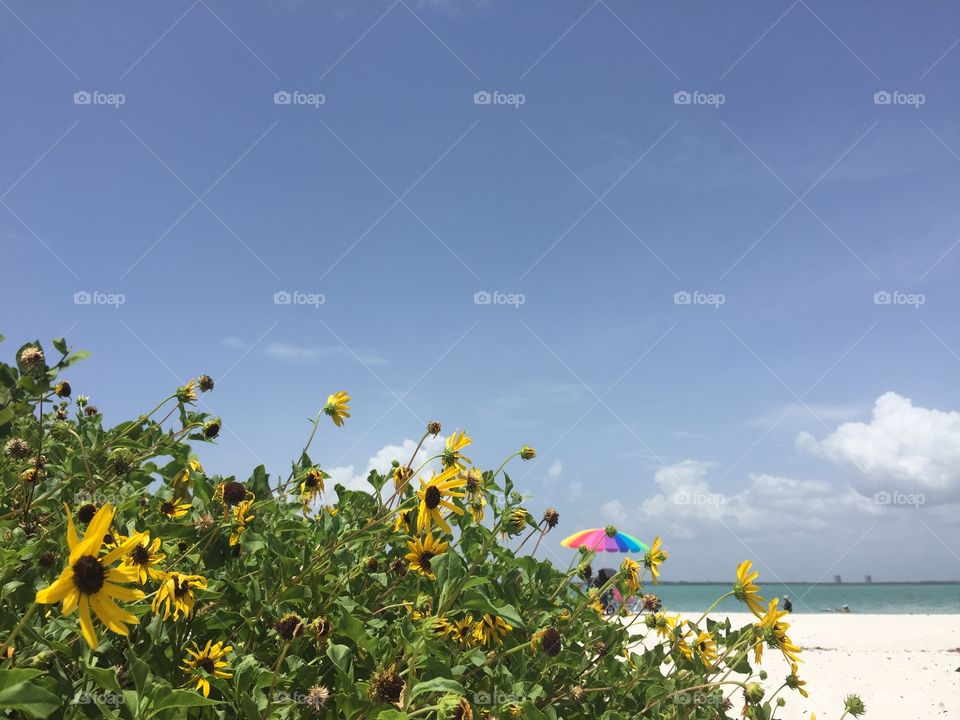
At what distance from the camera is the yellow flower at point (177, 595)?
1532 mm

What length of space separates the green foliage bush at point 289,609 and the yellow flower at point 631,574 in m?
0.03

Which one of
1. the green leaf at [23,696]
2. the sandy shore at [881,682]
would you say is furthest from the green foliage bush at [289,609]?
the sandy shore at [881,682]

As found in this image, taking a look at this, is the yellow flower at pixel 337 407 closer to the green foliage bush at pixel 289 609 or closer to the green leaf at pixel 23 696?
the green foliage bush at pixel 289 609

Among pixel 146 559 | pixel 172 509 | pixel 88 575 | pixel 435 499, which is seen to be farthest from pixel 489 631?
pixel 88 575

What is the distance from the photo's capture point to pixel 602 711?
209 cm

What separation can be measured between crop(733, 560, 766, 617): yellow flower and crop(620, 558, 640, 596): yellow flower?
0.39 m

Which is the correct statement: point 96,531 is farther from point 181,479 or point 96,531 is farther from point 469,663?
point 181,479

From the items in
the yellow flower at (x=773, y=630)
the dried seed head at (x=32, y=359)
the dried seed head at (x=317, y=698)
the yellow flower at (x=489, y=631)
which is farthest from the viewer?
the yellow flower at (x=773, y=630)

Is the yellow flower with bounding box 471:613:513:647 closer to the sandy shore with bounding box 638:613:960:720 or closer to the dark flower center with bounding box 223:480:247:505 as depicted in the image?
the dark flower center with bounding box 223:480:247:505

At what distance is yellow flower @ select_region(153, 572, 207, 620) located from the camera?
153 cm

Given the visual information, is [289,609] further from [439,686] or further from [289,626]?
[439,686]

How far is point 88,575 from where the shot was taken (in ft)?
3.74

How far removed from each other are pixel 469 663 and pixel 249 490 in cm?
80

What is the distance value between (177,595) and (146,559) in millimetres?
174
